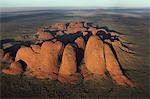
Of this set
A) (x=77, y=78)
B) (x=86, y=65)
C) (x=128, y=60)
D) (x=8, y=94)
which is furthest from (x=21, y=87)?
(x=128, y=60)

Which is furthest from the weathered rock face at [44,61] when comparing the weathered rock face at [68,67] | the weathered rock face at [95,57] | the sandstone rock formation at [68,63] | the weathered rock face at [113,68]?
the weathered rock face at [113,68]

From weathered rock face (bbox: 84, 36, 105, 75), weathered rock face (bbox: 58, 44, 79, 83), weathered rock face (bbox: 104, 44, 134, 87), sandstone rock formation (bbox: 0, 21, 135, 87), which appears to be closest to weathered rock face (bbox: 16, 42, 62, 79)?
sandstone rock formation (bbox: 0, 21, 135, 87)

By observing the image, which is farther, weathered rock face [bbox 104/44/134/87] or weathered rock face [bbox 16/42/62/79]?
weathered rock face [bbox 16/42/62/79]

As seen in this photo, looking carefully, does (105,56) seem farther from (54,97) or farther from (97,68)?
(54,97)

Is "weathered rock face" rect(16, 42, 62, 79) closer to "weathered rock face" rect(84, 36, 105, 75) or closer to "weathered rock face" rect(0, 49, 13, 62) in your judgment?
"weathered rock face" rect(0, 49, 13, 62)

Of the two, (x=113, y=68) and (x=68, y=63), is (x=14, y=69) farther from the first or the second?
(x=113, y=68)
